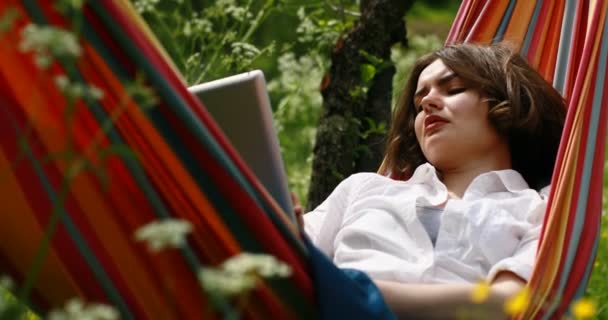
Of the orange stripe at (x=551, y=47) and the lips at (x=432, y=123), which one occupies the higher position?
the lips at (x=432, y=123)

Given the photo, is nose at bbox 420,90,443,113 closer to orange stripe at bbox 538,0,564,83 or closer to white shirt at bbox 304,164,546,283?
white shirt at bbox 304,164,546,283

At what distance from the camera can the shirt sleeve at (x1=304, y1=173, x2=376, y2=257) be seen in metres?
2.48

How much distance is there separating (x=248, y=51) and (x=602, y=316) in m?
1.08

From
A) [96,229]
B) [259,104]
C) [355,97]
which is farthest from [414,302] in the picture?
[355,97]

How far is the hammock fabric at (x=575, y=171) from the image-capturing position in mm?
2090

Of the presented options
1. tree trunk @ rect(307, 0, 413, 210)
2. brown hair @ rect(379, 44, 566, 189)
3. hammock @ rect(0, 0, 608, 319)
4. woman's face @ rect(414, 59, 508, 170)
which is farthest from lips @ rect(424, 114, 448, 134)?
tree trunk @ rect(307, 0, 413, 210)

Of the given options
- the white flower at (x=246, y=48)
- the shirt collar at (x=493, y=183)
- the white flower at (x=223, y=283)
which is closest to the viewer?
the white flower at (x=223, y=283)

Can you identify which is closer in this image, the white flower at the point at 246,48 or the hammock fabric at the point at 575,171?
the hammock fabric at the point at 575,171

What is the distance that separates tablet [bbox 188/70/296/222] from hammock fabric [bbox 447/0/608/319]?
1.39ft

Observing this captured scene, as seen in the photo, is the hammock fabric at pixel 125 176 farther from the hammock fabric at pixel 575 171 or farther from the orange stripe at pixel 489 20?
the orange stripe at pixel 489 20

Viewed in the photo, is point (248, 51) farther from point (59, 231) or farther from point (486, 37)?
point (59, 231)

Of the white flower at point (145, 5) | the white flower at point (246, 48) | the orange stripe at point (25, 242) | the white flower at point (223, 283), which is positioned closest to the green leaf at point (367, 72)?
the white flower at point (246, 48)

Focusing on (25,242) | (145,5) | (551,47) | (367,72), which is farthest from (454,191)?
(145,5)

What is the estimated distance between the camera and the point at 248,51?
3.24 meters
